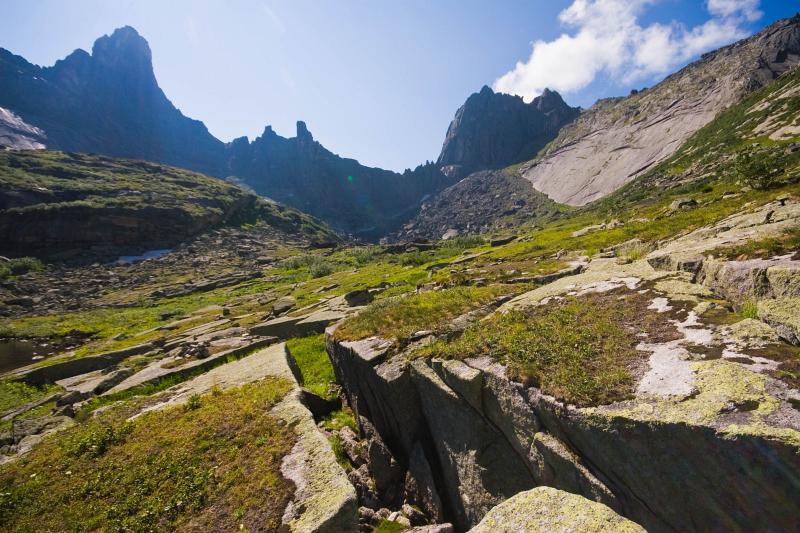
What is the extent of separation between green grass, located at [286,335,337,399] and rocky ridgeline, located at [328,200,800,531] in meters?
3.95

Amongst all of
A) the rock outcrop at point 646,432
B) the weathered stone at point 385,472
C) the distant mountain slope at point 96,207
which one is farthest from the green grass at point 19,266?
the rock outcrop at point 646,432

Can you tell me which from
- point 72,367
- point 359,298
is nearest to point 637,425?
point 359,298

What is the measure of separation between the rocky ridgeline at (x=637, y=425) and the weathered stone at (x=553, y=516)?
0.08ft

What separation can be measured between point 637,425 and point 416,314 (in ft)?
34.7

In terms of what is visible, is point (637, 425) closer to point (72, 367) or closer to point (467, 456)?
point (467, 456)

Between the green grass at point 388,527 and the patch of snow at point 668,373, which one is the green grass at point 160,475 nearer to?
the green grass at point 388,527

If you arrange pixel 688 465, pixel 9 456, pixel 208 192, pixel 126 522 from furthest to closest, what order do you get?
pixel 208 192 → pixel 9 456 → pixel 126 522 → pixel 688 465

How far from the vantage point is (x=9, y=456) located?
11562mm

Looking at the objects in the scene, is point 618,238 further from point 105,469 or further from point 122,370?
point 122,370

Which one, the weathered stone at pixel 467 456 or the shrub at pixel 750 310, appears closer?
the shrub at pixel 750 310

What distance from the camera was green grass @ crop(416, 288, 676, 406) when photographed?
24.4 ft

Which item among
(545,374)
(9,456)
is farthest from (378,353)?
(9,456)

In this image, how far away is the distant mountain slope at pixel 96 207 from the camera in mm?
107625

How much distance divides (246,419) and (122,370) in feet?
57.1
